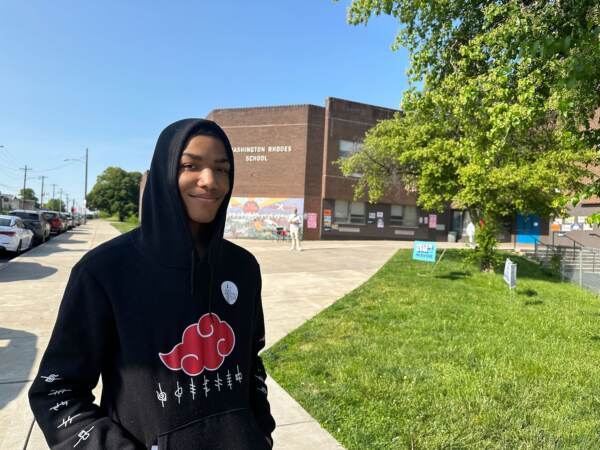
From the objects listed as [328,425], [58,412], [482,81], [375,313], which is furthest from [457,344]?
[58,412]

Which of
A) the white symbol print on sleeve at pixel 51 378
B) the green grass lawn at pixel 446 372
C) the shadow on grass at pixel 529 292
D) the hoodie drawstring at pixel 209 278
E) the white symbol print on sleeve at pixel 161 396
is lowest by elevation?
the green grass lawn at pixel 446 372

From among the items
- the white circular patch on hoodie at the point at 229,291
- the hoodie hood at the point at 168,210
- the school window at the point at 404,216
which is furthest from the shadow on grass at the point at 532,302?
the school window at the point at 404,216

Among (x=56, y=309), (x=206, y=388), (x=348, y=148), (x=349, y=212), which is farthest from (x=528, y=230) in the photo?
(x=206, y=388)

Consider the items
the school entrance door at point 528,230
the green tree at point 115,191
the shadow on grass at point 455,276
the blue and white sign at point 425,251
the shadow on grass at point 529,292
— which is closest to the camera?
the shadow on grass at point 529,292

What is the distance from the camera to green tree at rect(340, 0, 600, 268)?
4148mm

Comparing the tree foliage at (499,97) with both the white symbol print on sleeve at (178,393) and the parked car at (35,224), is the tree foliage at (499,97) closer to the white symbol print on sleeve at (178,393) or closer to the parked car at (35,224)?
the white symbol print on sleeve at (178,393)

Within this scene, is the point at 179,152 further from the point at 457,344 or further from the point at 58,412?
the point at 457,344

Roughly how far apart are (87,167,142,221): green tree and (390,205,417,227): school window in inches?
2671

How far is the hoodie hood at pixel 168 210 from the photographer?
1.52 m

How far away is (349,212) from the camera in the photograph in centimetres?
3234

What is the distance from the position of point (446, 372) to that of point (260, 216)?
89.1 ft

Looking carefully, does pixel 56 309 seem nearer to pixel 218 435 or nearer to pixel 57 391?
pixel 57 391

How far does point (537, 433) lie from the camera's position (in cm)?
358

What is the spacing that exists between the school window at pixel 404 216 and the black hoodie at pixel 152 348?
33.1 metres
